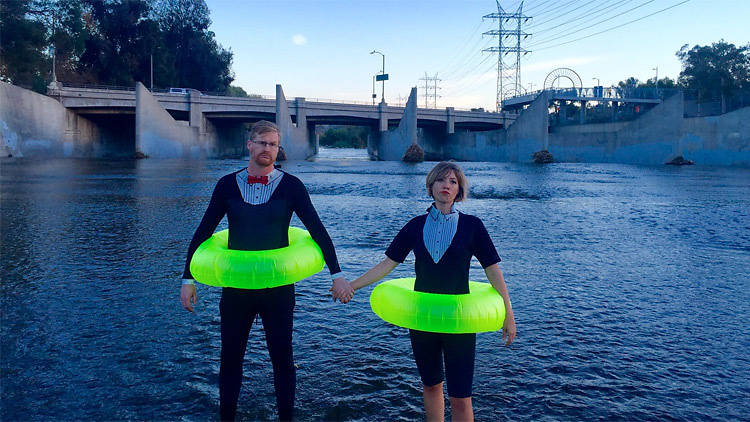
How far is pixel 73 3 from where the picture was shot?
72500mm

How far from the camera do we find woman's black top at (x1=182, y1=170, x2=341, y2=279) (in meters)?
3.78

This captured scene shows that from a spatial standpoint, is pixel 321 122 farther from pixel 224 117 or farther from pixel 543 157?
pixel 543 157

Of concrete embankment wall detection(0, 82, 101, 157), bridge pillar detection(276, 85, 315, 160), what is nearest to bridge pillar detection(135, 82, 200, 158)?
concrete embankment wall detection(0, 82, 101, 157)

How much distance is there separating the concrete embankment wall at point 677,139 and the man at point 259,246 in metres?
55.3

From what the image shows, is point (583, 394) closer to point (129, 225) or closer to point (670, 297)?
point (670, 297)

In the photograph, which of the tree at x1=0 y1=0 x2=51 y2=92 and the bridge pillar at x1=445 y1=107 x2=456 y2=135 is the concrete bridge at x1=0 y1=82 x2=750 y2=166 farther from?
the tree at x1=0 y1=0 x2=51 y2=92

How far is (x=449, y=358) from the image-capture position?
332 cm

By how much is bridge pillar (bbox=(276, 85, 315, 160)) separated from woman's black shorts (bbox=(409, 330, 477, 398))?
69649 millimetres

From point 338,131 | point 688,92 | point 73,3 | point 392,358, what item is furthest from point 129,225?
point 338,131

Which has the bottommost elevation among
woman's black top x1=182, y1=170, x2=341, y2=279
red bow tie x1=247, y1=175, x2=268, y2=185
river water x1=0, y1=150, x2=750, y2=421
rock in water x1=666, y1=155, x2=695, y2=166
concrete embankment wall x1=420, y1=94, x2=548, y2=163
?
river water x1=0, y1=150, x2=750, y2=421

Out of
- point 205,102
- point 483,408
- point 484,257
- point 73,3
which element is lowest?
point 483,408

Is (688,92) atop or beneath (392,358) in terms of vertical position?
atop

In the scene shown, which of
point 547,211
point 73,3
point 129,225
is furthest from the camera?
point 73,3

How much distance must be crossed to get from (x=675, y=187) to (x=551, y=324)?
2467cm
